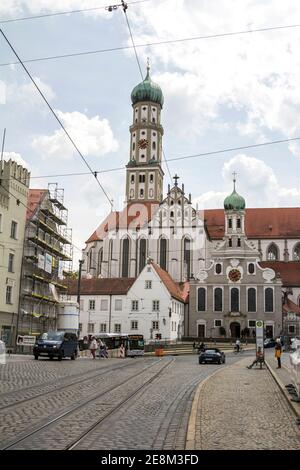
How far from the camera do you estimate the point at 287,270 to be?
80938 millimetres

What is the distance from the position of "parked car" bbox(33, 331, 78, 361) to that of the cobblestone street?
12.2m

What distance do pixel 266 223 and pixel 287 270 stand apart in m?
15.6

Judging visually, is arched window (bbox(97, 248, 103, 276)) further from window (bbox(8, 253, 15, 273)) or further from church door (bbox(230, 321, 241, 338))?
window (bbox(8, 253, 15, 273))

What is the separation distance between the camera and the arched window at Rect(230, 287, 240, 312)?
73.1 metres

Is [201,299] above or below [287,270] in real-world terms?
below

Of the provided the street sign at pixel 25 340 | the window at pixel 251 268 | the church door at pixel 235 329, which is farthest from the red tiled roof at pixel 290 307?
the street sign at pixel 25 340

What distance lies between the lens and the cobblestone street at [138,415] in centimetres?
844

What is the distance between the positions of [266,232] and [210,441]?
8674 cm

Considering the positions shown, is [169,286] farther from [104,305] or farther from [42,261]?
[42,261]

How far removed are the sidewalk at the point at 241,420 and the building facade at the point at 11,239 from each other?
2739 cm

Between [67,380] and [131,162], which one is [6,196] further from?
[131,162]

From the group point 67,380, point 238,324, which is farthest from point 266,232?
point 67,380

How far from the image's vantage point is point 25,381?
18000mm

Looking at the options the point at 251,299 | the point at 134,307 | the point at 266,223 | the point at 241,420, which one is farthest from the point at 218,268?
the point at 241,420
